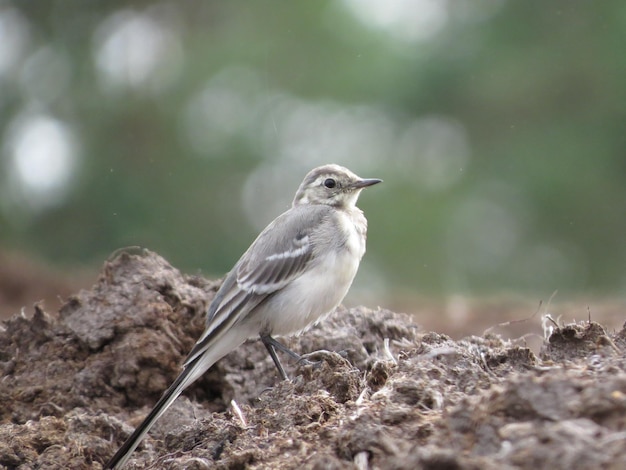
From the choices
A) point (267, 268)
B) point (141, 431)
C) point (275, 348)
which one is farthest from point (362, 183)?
point (141, 431)

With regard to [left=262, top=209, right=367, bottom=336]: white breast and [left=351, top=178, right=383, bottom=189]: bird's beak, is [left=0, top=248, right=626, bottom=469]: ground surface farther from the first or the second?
[left=351, top=178, right=383, bottom=189]: bird's beak

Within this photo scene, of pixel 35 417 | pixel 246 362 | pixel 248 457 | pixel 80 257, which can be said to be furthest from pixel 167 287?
pixel 80 257

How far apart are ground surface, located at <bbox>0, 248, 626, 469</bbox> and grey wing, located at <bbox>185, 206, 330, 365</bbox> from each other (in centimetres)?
47

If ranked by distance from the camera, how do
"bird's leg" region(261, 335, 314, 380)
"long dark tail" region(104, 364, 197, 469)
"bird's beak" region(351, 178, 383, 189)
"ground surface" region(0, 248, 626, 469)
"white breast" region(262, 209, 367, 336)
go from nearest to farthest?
"ground surface" region(0, 248, 626, 469), "long dark tail" region(104, 364, 197, 469), "bird's leg" region(261, 335, 314, 380), "white breast" region(262, 209, 367, 336), "bird's beak" region(351, 178, 383, 189)

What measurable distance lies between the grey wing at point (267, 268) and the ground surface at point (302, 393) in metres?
0.47

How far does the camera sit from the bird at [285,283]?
6.85 metres

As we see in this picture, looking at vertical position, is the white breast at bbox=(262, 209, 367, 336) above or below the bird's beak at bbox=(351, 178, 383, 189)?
below

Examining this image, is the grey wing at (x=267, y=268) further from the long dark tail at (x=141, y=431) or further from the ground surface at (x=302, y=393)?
the long dark tail at (x=141, y=431)

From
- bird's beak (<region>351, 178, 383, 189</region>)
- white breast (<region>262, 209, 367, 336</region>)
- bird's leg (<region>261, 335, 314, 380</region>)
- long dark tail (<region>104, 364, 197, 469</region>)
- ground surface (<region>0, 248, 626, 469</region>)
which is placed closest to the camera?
ground surface (<region>0, 248, 626, 469</region>)

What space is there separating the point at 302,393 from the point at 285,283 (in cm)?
164

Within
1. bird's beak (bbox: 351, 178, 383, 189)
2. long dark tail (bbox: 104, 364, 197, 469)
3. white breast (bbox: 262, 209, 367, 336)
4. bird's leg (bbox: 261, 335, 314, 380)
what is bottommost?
long dark tail (bbox: 104, 364, 197, 469)

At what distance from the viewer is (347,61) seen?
1883 cm

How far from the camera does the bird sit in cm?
685

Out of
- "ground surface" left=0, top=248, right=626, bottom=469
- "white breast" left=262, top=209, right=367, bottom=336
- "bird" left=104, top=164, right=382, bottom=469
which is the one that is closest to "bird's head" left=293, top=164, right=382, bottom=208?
"bird" left=104, top=164, right=382, bottom=469
